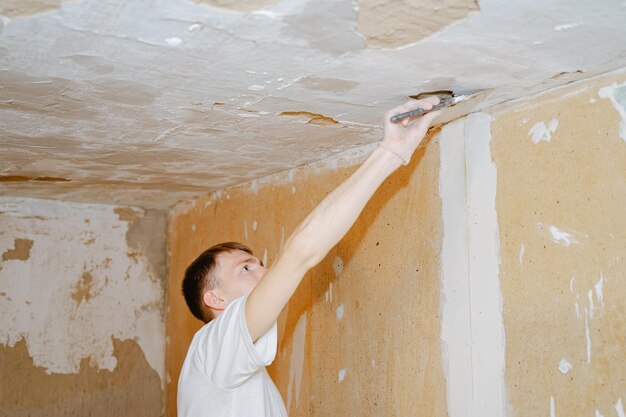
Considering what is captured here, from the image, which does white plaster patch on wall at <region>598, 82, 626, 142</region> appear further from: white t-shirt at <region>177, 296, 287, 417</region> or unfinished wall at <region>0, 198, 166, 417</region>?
unfinished wall at <region>0, 198, 166, 417</region>

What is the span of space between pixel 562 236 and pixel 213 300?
998 millimetres

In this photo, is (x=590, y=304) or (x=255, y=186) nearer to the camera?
(x=590, y=304)

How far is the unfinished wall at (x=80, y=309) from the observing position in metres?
2.81

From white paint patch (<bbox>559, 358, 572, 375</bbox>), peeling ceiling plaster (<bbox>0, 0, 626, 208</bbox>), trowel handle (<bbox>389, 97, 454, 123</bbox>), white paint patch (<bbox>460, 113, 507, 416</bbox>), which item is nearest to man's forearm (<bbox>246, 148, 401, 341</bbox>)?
trowel handle (<bbox>389, 97, 454, 123</bbox>)

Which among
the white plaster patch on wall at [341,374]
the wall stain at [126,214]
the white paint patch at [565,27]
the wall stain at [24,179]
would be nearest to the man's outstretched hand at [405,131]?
the white paint patch at [565,27]

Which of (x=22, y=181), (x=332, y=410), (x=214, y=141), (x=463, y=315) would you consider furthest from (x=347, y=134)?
(x=22, y=181)

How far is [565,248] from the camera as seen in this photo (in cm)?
139

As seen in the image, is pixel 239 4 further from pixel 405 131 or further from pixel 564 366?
pixel 564 366

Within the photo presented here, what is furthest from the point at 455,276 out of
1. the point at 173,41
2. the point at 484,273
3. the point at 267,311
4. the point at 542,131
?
the point at 173,41

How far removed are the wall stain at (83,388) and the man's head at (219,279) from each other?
4.13 ft

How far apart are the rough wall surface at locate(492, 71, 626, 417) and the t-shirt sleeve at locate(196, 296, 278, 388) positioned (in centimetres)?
59

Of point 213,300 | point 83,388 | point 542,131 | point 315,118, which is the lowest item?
point 83,388

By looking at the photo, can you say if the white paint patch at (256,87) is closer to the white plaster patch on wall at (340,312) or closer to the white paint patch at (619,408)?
the white plaster patch on wall at (340,312)

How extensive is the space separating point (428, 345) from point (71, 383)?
1927 mm
